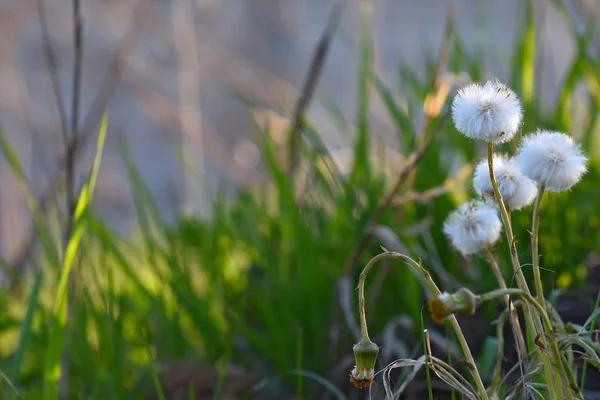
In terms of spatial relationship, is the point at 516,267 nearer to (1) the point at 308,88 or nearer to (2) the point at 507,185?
(2) the point at 507,185

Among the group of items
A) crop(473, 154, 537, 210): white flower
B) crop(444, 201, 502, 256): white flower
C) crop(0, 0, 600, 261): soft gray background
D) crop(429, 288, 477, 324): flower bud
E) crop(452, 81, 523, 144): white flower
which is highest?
crop(452, 81, 523, 144): white flower

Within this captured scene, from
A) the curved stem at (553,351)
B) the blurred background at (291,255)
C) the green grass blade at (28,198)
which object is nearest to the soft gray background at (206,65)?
the blurred background at (291,255)

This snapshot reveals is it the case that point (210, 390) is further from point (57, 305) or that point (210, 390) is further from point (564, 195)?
point (564, 195)

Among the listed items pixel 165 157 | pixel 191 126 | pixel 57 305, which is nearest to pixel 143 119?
pixel 165 157

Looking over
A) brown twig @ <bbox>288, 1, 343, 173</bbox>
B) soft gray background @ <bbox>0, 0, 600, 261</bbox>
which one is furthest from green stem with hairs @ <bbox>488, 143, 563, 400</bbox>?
soft gray background @ <bbox>0, 0, 600, 261</bbox>

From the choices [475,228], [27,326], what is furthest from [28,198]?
[475,228]

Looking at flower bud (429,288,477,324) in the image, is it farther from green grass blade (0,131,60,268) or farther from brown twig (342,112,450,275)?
green grass blade (0,131,60,268)
